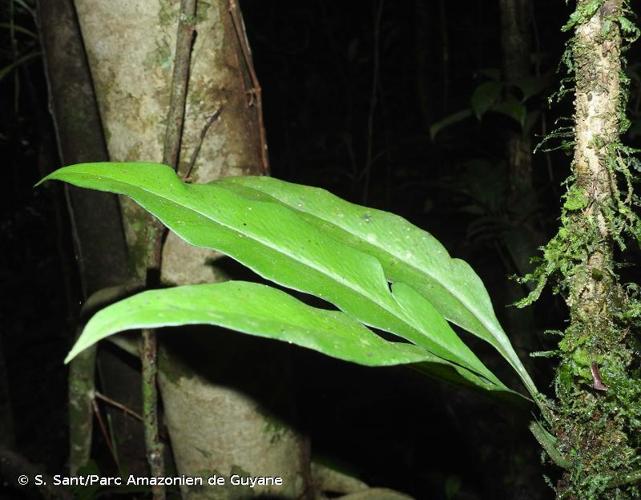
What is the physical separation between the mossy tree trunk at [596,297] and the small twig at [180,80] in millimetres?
523

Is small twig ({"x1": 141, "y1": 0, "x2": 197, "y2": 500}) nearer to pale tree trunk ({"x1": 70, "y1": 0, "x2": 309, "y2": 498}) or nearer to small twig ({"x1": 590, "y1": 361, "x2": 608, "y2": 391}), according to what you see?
pale tree trunk ({"x1": 70, "y1": 0, "x2": 309, "y2": 498})

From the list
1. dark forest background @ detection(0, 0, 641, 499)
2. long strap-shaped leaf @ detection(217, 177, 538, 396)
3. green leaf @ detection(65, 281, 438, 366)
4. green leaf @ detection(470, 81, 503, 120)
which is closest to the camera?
green leaf @ detection(65, 281, 438, 366)

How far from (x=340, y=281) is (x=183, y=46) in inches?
18.5

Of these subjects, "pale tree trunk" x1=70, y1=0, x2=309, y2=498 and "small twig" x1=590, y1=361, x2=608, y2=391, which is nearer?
"small twig" x1=590, y1=361, x2=608, y2=391

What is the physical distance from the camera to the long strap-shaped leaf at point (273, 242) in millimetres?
575

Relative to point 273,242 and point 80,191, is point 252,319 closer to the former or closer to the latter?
point 273,242

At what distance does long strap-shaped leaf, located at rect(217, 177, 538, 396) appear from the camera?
26.7 inches

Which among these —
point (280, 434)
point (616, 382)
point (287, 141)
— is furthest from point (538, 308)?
point (287, 141)

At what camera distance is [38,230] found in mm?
2732

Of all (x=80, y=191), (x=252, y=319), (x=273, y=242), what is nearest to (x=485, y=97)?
(x=80, y=191)

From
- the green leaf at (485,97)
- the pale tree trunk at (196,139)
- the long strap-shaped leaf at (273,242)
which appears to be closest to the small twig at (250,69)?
the pale tree trunk at (196,139)

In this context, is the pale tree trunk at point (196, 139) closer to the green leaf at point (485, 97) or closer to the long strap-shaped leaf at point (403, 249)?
the long strap-shaped leaf at point (403, 249)

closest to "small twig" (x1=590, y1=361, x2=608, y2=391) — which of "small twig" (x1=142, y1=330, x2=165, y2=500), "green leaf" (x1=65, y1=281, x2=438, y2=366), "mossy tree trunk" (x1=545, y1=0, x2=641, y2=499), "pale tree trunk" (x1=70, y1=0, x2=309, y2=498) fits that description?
"mossy tree trunk" (x1=545, y1=0, x2=641, y2=499)

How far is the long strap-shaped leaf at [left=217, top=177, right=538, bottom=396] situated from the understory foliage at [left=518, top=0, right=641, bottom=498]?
0.10 metres
